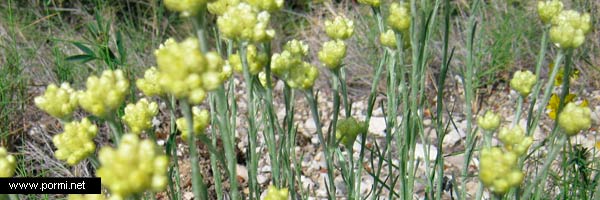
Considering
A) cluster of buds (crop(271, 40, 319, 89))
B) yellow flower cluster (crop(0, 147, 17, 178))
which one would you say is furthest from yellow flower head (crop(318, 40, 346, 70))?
yellow flower cluster (crop(0, 147, 17, 178))

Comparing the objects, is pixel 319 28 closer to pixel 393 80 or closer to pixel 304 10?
pixel 304 10

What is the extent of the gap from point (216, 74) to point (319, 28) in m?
3.23

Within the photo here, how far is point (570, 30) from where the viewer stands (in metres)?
1.42

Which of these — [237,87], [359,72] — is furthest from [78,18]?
[359,72]

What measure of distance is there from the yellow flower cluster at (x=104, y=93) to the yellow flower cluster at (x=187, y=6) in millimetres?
152

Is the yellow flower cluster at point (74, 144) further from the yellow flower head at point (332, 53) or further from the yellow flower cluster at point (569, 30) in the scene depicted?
the yellow flower cluster at point (569, 30)

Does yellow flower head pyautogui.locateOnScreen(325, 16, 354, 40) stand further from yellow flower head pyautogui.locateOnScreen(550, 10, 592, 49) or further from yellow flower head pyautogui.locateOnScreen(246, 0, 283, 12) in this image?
yellow flower head pyautogui.locateOnScreen(550, 10, 592, 49)

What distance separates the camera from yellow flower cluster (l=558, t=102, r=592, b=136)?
4.30 ft

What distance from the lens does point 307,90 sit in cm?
142

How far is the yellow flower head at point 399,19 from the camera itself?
1.53 meters

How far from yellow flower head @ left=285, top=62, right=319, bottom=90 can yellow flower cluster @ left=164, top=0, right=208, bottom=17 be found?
1.08ft

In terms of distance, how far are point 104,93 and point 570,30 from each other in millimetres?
917

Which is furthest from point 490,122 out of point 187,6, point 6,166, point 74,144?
point 6,166

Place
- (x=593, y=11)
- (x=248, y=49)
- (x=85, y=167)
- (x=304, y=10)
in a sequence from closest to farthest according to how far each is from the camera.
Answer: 1. (x=248, y=49)
2. (x=85, y=167)
3. (x=593, y=11)
4. (x=304, y=10)
